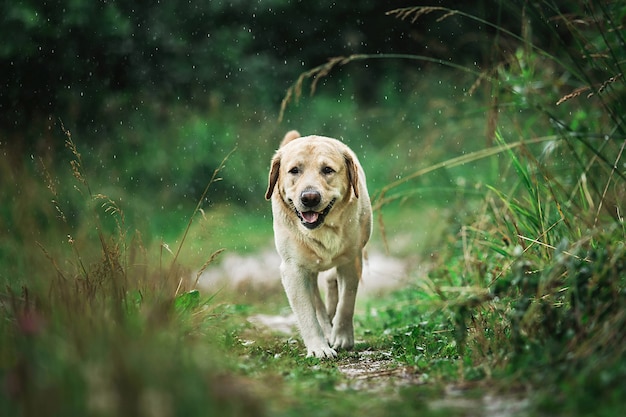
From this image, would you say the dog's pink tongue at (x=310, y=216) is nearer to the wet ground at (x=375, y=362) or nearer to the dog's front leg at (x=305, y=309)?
the dog's front leg at (x=305, y=309)

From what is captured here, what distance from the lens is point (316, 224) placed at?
14.8 ft

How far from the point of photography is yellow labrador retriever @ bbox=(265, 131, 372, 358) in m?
4.54

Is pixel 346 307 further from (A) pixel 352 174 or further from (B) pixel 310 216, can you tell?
(A) pixel 352 174

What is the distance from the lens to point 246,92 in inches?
531

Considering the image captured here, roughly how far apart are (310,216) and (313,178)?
22cm

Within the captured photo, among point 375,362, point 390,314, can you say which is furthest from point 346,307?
point 390,314

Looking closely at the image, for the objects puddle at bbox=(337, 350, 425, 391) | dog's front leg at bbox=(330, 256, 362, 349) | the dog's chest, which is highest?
the dog's chest

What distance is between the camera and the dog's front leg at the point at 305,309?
4.57 m

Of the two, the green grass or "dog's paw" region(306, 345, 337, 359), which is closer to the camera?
the green grass

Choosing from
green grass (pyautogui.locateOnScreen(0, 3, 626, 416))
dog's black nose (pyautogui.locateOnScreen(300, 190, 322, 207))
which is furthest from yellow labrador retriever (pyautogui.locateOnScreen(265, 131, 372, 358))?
green grass (pyautogui.locateOnScreen(0, 3, 626, 416))

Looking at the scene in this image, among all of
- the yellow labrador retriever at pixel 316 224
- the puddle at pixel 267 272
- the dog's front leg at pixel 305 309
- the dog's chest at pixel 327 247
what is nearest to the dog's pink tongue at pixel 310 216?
the yellow labrador retriever at pixel 316 224

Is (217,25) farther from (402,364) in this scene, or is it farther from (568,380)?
(568,380)

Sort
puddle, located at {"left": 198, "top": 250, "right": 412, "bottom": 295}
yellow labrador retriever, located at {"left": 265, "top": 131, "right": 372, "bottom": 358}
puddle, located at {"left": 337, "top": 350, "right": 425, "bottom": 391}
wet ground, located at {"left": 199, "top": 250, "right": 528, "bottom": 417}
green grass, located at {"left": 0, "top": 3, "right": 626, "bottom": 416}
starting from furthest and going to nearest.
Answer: puddle, located at {"left": 198, "top": 250, "right": 412, "bottom": 295}, yellow labrador retriever, located at {"left": 265, "top": 131, "right": 372, "bottom": 358}, puddle, located at {"left": 337, "top": 350, "right": 425, "bottom": 391}, wet ground, located at {"left": 199, "top": 250, "right": 528, "bottom": 417}, green grass, located at {"left": 0, "top": 3, "right": 626, "bottom": 416}

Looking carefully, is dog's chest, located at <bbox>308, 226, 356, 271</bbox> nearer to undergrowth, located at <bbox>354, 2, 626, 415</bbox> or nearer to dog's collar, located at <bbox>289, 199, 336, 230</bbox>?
dog's collar, located at <bbox>289, 199, 336, 230</bbox>
